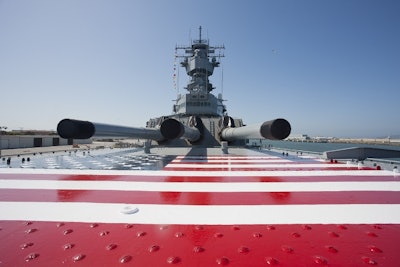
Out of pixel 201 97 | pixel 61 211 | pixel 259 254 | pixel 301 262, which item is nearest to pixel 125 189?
pixel 61 211

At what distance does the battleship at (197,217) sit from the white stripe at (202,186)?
0.06ft

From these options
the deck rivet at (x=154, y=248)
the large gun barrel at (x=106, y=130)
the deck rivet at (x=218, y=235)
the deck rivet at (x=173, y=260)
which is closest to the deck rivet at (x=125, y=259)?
the deck rivet at (x=154, y=248)

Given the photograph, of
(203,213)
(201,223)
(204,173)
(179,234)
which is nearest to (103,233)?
(179,234)

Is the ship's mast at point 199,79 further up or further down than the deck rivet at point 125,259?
further up

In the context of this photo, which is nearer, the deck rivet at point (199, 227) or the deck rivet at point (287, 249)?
the deck rivet at point (287, 249)

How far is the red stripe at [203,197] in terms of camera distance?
305cm

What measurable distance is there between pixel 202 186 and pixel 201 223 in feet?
5.07

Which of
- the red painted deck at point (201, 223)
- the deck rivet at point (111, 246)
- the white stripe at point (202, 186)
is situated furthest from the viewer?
the white stripe at point (202, 186)

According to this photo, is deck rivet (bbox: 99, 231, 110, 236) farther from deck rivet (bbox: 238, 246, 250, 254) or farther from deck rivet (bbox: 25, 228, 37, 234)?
deck rivet (bbox: 238, 246, 250, 254)

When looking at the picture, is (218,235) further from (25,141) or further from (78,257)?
(25,141)

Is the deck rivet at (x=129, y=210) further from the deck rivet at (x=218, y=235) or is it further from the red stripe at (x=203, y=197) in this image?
the deck rivet at (x=218, y=235)

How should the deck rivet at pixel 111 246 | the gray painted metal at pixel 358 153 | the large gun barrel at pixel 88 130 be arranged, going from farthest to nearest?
the gray painted metal at pixel 358 153
the large gun barrel at pixel 88 130
the deck rivet at pixel 111 246

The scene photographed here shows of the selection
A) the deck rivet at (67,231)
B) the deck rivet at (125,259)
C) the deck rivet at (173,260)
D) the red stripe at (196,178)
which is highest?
the red stripe at (196,178)

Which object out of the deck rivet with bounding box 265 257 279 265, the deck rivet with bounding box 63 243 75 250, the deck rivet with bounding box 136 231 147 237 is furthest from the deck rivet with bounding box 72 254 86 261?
the deck rivet with bounding box 265 257 279 265
